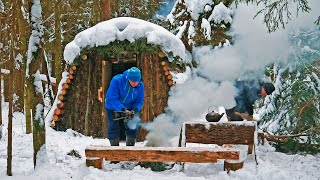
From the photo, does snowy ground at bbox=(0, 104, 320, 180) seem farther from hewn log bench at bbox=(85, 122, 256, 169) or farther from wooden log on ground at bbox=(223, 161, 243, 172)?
hewn log bench at bbox=(85, 122, 256, 169)

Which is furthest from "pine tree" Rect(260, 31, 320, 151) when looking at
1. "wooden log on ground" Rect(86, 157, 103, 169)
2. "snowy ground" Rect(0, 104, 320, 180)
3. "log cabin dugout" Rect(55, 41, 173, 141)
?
"wooden log on ground" Rect(86, 157, 103, 169)

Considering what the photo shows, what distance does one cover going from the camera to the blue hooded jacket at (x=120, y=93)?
6305 mm

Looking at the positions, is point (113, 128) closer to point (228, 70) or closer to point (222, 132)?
point (222, 132)

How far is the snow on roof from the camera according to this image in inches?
385

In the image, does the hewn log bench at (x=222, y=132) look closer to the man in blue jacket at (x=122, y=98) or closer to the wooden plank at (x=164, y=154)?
the man in blue jacket at (x=122, y=98)

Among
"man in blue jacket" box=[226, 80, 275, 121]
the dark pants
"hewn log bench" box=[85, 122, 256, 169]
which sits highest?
"man in blue jacket" box=[226, 80, 275, 121]

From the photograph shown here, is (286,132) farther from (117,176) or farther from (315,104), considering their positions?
(117,176)

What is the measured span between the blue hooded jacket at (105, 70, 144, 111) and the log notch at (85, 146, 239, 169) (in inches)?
41.8

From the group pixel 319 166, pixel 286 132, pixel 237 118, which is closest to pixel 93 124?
pixel 237 118

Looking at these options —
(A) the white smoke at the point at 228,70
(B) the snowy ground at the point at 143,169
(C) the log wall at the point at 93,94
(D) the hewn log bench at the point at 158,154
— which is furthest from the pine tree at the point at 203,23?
(D) the hewn log bench at the point at 158,154

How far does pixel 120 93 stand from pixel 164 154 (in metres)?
1.60

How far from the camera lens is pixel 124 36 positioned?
9.76m

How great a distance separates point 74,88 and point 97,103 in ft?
2.90

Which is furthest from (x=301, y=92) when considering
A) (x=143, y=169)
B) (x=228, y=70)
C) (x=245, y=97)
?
(x=143, y=169)
